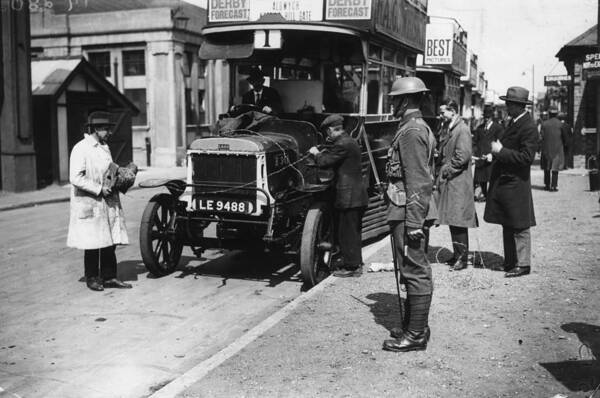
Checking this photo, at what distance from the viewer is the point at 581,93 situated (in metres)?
24.2

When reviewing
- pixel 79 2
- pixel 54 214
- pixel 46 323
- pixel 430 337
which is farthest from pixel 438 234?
pixel 79 2

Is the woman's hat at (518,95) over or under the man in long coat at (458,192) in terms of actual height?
over

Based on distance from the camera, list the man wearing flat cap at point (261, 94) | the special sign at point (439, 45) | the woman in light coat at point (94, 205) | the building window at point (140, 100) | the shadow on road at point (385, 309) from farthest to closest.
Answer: the building window at point (140, 100), the special sign at point (439, 45), the man wearing flat cap at point (261, 94), the woman in light coat at point (94, 205), the shadow on road at point (385, 309)

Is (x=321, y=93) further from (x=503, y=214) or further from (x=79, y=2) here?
(x=79, y=2)

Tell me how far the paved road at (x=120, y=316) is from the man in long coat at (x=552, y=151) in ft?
31.9

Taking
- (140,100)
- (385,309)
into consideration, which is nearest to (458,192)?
(385,309)

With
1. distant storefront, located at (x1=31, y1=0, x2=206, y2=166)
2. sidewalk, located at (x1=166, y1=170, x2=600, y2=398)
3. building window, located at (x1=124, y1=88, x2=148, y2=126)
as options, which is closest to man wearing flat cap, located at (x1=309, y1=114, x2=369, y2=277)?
sidewalk, located at (x1=166, y1=170, x2=600, y2=398)

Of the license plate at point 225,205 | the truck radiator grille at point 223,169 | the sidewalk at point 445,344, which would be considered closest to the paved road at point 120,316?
the sidewalk at point 445,344

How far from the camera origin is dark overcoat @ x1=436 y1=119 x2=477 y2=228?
7.96 metres

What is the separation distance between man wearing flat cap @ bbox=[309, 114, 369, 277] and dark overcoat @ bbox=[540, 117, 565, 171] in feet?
32.5

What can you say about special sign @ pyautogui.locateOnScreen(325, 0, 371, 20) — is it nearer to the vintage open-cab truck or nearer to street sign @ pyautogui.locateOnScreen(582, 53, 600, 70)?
the vintage open-cab truck

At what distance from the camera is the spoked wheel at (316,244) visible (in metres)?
7.42

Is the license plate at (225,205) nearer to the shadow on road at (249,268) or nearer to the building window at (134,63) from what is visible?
the shadow on road at (249,268)

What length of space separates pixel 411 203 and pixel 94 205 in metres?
3.67
